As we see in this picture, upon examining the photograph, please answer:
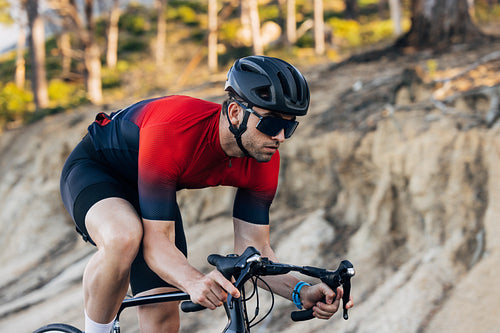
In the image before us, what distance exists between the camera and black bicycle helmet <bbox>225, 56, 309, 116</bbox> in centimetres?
290

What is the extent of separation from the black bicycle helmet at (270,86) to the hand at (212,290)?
952mm

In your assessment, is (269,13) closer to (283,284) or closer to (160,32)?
(160,32)

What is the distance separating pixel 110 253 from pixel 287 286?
1068 millimetres

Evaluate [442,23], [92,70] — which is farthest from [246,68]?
[92,70]

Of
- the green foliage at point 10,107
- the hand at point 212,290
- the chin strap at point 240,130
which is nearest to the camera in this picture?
the hand at point 212,290

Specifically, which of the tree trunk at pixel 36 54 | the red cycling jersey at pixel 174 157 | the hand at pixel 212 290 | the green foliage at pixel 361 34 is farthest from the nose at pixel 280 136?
the tree trunk at pixel 36 54

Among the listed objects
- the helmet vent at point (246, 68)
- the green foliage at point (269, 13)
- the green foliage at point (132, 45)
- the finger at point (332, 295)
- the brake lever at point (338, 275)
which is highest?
the helmet vent at point (246, 68)

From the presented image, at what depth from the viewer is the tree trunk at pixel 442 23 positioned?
10688 millimetres

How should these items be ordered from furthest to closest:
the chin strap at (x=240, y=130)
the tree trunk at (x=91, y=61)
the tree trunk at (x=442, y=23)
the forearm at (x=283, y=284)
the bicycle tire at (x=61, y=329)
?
the tree trunk at (x=91, y=61)
the tree trunk at (x=442, y=23)
the bicycle tire at (x=61, y=329)
the forearm at (x=283, y=284)
the chin strap at (x=240, y=130)

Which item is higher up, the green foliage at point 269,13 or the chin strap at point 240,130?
the chin strap at point 240,130

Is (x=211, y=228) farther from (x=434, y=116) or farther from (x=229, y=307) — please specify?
(x=229, y=307)

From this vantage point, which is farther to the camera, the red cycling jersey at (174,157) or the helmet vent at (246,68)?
the helmet vent at (246,68)

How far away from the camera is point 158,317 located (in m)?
3.55

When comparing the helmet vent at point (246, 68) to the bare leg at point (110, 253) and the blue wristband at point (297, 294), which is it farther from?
the blue wristband at point (297, 294)
